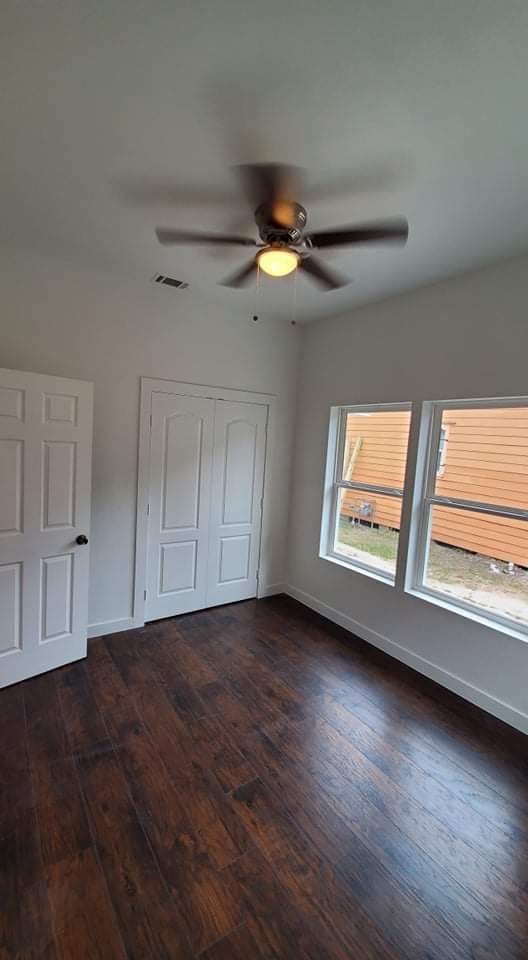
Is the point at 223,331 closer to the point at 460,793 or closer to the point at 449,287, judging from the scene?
the point at 449,287

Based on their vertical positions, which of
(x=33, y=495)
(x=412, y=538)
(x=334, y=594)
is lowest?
(x=334, y=594)

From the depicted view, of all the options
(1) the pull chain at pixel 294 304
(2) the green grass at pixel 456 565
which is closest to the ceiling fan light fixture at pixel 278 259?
(1) the pull chain at pixel 294 304

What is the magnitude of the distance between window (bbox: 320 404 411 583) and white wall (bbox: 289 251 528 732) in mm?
125

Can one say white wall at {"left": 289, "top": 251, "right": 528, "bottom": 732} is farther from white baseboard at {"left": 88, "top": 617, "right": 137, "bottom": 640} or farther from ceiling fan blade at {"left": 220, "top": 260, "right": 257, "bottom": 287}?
white baseboard at {"left": 88, "top": 617, "right": 137, "bottom": 640}

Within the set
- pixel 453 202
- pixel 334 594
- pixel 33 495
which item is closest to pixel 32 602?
pixel 33 495

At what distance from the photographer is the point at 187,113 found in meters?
1.51

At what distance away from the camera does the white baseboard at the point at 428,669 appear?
242cm

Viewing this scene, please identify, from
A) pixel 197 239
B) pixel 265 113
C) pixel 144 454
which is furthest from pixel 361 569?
pixel 265 113

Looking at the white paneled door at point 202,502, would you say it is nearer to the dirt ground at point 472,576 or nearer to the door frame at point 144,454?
the door frame at point 144,454

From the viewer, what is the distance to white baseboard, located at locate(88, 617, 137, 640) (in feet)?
10.4

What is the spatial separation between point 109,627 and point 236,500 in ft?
5.11

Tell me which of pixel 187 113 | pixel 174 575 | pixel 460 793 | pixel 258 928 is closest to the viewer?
pixel 258 928

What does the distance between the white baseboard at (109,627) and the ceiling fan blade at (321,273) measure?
293 centimetres

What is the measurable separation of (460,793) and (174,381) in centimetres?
325
